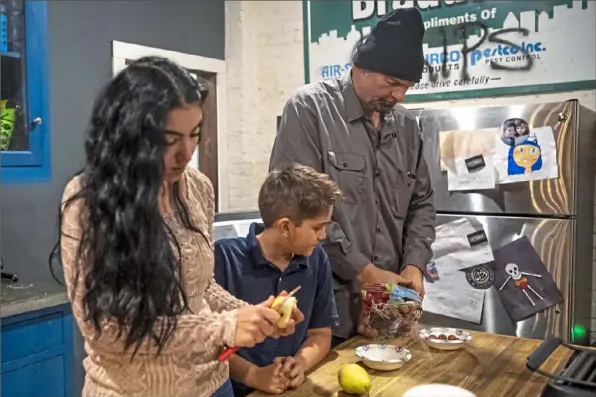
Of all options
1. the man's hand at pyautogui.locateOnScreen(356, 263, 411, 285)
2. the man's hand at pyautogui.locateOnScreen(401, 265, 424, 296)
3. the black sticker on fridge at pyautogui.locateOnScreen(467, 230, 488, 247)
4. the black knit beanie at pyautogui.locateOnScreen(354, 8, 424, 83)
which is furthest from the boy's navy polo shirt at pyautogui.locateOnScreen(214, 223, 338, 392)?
the black sticker on fridge at pyautogui.locateOnScreen(467, 230, 488, 247)

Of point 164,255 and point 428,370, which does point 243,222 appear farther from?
point 164,255

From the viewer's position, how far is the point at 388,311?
176 centimetres

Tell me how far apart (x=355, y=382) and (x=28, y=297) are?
1552 millimetres

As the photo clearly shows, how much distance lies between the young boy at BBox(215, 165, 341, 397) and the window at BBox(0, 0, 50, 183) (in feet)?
5.38

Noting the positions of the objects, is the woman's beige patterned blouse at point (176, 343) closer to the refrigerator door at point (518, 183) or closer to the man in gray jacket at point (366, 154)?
the man in gray jacket at point (366, 154)

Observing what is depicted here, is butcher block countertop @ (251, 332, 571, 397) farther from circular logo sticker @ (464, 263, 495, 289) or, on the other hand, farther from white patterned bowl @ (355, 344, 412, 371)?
circular logo sticker @ (464, 263, 495, 289)

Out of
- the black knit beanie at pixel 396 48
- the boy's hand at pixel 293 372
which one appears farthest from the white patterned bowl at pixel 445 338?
the black knit beanie at pixel 396 48

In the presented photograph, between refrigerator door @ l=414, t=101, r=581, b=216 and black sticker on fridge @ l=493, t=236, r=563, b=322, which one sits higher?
refrigerator door @ l=414, t=101, r=581, b=216

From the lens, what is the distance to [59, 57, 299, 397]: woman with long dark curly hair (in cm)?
103

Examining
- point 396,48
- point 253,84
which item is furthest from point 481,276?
point 253,84

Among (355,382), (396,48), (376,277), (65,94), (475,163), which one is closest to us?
(355,382)

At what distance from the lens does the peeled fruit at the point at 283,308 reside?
1157mm

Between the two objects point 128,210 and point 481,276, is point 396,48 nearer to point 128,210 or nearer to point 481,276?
point 128,210

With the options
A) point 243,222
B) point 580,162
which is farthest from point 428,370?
point 580,162
